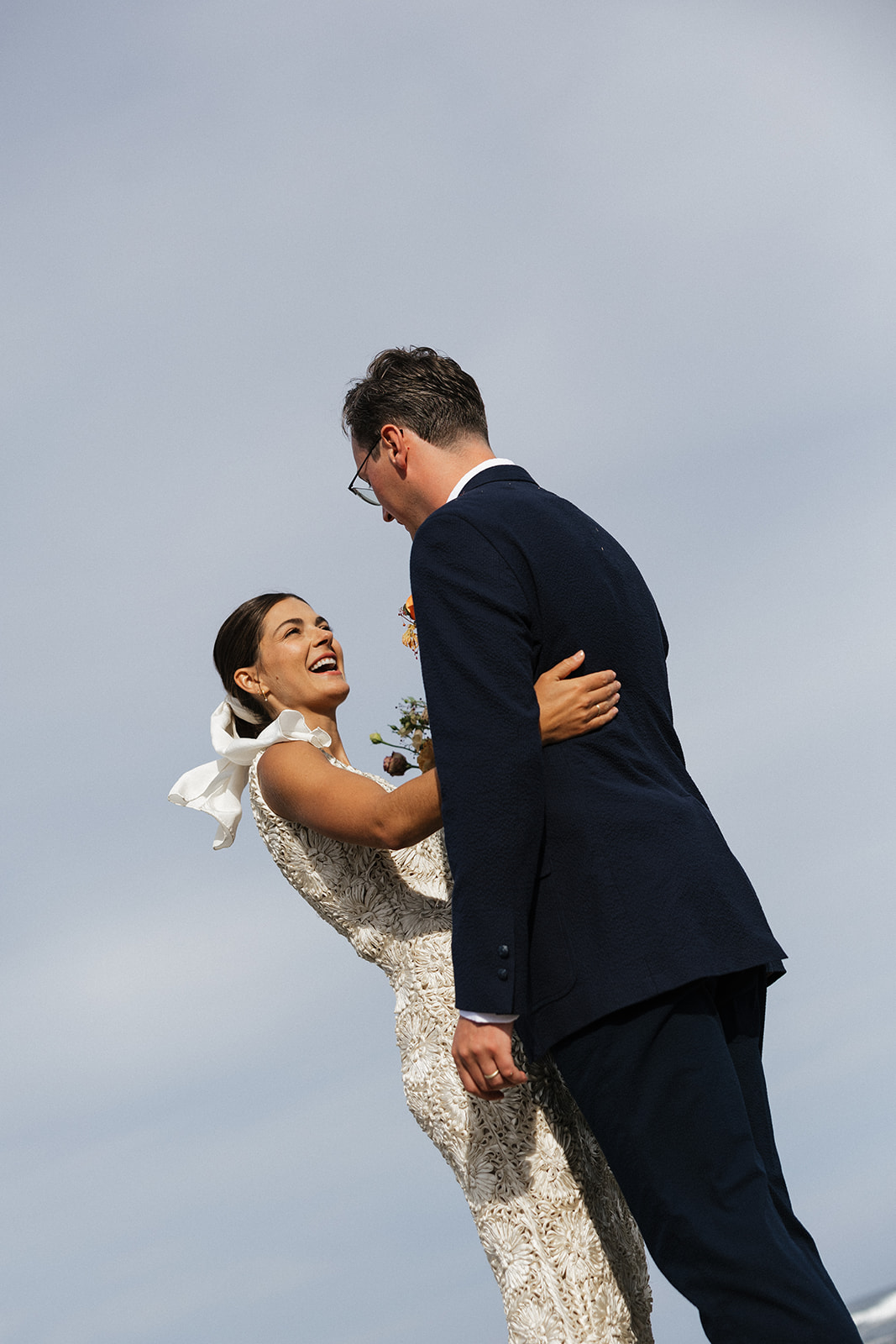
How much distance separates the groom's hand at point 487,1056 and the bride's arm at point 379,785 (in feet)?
1.64

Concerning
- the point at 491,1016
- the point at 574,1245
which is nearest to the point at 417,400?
the point at 491,1016

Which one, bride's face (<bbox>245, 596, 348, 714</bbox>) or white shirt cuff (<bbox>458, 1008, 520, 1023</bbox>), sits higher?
bride's face (<bbox>245, 596, 348, 714</bbox>)

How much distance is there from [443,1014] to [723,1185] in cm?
112

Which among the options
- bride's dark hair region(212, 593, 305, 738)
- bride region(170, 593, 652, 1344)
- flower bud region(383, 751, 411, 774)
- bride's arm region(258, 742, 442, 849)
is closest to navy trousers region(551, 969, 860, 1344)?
bride region(170, 593, 652, 1344)

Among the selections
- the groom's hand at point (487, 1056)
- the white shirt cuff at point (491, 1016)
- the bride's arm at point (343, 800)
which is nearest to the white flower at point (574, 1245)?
the groom's hand at point (487, 1056)

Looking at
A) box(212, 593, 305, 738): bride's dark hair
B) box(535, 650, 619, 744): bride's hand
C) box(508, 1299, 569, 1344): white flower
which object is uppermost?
box(212, 593, 305, 738): bride's dark hair

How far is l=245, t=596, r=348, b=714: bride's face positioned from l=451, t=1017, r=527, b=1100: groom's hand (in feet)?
5.62

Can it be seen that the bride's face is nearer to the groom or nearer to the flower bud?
the flower bud

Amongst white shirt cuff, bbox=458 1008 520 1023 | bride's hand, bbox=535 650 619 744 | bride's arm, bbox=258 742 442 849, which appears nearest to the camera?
white shirt cuff, bbox=458 1008 520 1023

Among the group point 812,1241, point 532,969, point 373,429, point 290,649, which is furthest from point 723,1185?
point 290,649

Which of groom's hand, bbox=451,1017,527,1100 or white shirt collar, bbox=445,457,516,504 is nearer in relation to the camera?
groom's hand, bbox=451,1017,527,1100

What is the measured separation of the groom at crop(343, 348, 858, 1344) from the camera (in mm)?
2393

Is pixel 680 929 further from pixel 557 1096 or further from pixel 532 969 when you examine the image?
pixel 557 1096

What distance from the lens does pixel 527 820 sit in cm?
258
